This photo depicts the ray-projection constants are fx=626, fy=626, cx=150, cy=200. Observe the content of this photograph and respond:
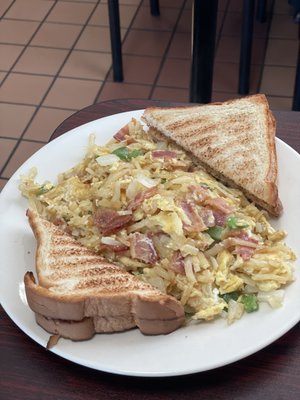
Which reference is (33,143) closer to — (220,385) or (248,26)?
(248,26)

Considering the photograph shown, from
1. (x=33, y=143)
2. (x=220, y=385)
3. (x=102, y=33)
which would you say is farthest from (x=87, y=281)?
(x=102, y=33)

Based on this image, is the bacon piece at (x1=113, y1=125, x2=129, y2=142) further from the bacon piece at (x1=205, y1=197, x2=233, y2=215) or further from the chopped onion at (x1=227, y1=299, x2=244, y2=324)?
the chopped onion at (x1=227, y1=299, x2=244, y2=324)

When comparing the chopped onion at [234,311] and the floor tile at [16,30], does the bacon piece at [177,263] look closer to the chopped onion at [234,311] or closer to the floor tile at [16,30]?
the chopped onion at [234,311]

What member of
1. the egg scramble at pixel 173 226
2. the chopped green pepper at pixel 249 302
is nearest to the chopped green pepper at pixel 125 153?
the egg scramble at pixel 173 226

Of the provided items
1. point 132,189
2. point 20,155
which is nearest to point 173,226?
point 132,189

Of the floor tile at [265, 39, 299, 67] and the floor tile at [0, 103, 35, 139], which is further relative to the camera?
the floor tile at [265, 39, 299, 67]

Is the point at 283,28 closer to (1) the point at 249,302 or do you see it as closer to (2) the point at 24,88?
(2) the point at 24,88

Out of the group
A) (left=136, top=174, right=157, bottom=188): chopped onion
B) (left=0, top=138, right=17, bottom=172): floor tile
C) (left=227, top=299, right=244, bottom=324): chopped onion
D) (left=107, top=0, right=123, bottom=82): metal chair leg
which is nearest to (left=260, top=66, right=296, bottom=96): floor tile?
(left=107, top=0, right=123, bottom=82): metal chair leg
